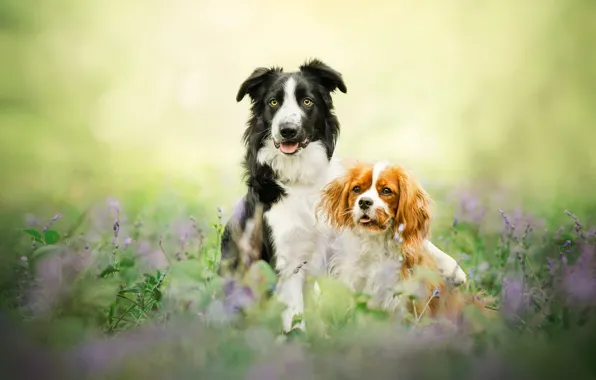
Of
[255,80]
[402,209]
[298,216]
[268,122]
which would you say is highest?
[255,80]

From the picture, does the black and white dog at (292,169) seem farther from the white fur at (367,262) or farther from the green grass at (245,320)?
the green grass at (245,320)

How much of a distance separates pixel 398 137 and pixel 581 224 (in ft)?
2.76

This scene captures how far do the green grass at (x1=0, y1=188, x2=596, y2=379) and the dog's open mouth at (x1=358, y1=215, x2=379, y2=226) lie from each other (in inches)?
14.1

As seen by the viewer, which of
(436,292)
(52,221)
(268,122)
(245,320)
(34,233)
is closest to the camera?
(245,320)

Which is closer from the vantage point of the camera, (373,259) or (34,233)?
(34,233)

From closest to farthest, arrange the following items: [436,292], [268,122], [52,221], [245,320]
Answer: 1. [245,320]
2. [436,292]
3. [52,221]
4. [268,122]

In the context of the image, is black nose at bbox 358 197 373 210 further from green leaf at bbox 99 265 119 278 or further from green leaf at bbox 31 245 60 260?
green leaf at bbox 31 245 60 260

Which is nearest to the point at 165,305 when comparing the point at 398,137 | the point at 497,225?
the point at 398,137

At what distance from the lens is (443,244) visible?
315 centimetres

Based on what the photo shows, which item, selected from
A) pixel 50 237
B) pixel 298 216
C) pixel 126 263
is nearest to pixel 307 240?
pixel 298 216

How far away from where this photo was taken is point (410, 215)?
104 inches

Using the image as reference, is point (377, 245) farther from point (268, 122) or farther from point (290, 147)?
point (268, 122)

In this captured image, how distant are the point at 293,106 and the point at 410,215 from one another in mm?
614

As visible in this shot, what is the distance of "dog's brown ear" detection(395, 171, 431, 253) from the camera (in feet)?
8.63
